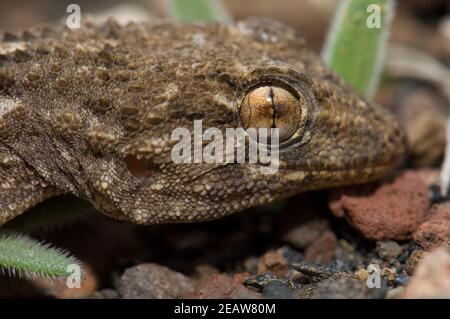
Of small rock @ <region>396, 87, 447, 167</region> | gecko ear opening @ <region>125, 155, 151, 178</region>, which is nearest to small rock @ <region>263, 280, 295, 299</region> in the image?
gecko ear opening @ <region>125, 155, 151, 178</region>

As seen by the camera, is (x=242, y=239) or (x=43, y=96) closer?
(x=43, y=96)

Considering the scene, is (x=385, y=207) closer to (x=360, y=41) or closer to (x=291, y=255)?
(x=291, y=255)

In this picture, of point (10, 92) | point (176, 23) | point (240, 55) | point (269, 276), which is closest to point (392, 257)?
point (269, 276)

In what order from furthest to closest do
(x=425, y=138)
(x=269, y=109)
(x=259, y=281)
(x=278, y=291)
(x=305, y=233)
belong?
(x=425, y=138) < (x=305, y=233) < (x=269, y=109) < (x=259, y=281) < (x=278, y=291)

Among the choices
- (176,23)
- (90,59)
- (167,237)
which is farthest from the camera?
(167,237)

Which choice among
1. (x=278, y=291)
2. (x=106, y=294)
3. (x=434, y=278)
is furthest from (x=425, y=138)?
(x=106, y=294)

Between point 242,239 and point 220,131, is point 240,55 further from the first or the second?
point 242,239
